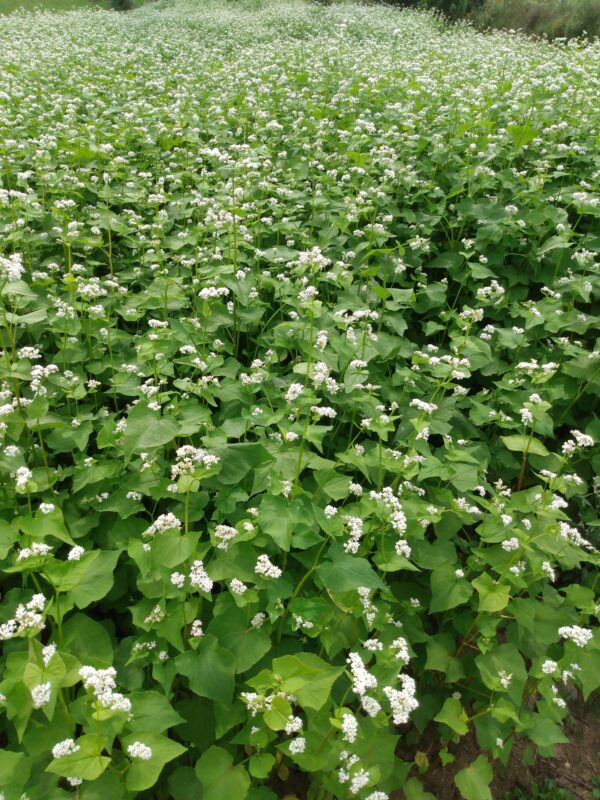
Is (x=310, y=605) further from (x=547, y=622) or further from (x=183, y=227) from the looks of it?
(x=183, y=227)

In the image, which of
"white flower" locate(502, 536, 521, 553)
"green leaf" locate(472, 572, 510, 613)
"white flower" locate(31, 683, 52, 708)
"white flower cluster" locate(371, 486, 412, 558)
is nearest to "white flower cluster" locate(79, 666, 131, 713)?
"white flower" locate(31, 683, 52, 708)

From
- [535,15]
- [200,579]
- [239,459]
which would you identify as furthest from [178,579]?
[535,15]

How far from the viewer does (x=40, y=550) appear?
210cm

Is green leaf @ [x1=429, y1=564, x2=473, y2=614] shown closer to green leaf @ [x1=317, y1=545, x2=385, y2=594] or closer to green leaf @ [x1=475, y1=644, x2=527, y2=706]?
green leaf @ [x1=475, y1=644, x2=527, y2=706]

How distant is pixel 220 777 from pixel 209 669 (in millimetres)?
369

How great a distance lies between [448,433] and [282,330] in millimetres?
1293

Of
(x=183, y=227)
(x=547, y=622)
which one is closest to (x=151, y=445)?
(x=547, y=622)

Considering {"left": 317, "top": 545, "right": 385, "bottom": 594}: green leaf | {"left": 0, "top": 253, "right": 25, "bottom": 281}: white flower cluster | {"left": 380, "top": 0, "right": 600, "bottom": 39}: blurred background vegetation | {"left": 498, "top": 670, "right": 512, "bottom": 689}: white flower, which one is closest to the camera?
{"left": 317, "top": 545, "right": 385, "bottom": 594}: green leaf

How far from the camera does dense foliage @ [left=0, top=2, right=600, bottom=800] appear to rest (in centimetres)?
215

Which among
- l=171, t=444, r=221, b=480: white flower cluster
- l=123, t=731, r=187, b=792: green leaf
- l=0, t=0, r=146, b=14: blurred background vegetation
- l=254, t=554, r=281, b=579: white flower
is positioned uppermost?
l=0, t=0, r=146, b=14: blurred background vegetation

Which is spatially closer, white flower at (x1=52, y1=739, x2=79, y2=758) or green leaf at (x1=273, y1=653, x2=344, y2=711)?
white flower at (x1=52, y1=739, x2=79, y2=758)

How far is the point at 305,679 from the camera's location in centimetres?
191

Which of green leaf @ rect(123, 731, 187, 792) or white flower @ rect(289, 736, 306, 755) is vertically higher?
white flower @ rect(289, 736, 306, 755)

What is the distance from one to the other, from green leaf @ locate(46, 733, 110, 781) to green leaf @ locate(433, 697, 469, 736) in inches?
57.7
